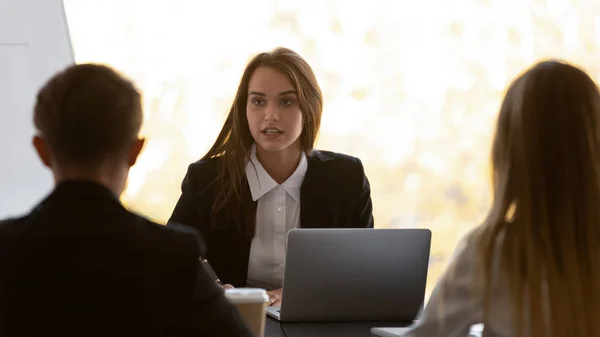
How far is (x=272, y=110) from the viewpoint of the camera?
2.84 metres

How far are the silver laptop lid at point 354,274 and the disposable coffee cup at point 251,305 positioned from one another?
584 millimetres

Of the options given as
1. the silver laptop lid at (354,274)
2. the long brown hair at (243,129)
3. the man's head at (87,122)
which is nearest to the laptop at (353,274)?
the silver laptop lid at (354,274)

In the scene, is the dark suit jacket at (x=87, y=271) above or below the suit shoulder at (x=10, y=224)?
below

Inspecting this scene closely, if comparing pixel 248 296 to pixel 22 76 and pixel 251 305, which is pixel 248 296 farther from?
pixel 22 76

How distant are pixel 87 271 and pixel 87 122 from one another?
0.73 feet

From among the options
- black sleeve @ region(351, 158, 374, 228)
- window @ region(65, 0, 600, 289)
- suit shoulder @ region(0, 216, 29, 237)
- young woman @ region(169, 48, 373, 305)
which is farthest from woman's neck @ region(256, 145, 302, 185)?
window @ region(65, 0, 600, 289)

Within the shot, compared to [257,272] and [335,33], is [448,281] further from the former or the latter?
[335,33]

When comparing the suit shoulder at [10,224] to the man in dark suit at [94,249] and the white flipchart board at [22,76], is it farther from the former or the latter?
the white flipchart board at [22,76]

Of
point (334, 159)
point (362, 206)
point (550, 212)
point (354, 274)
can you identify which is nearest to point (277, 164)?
A: point (334, 159)

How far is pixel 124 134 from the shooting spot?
4.50 feet

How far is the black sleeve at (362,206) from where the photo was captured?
3018 millimetres

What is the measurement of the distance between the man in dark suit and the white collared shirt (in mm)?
1419

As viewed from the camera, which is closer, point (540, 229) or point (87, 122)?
point (87, 122)

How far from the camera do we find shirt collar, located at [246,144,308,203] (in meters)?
2.89
